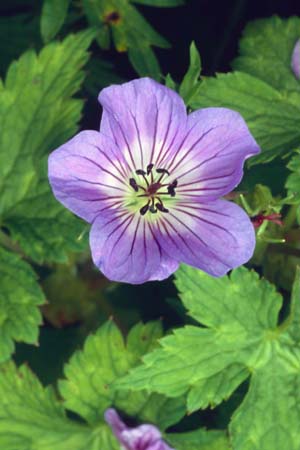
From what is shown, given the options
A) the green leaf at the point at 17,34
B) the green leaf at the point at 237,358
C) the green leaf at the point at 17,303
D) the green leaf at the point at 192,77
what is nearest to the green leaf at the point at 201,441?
the green leaf at the point at 237,358

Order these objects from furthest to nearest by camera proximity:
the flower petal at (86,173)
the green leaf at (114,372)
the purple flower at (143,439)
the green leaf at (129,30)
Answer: the green leaf at (129,30)
the green leaf at (114,372)
the purple flower at (143,439)
the flower petal at (86,173)

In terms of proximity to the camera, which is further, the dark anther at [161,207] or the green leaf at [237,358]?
the green leaf at [237,358]

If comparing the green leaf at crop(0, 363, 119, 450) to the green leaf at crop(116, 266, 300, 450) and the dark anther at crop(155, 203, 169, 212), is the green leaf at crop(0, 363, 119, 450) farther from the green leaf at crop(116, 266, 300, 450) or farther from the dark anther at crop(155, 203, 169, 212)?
the dark anther at crop(155, 203, 169, 212)

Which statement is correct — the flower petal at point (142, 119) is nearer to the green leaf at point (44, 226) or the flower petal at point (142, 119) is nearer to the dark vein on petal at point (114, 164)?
the dark vein on petal at point (114, 164)

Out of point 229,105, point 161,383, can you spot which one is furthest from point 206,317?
point 229,105

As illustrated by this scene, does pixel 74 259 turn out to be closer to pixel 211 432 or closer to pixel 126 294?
pixel 126 294

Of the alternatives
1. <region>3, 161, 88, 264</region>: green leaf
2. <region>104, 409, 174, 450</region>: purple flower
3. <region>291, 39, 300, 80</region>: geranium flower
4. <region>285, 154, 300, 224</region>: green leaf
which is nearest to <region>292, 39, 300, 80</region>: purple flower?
<region>291, 39, 300, 80</region>: geranium flower
